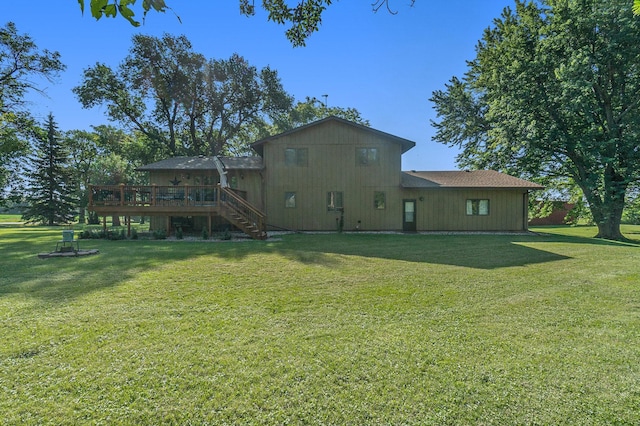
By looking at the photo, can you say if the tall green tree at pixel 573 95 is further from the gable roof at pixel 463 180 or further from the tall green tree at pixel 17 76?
the tall green tree at pixel 17 76

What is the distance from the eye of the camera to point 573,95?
14281mm

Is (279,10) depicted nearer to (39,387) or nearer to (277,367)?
(277,367)

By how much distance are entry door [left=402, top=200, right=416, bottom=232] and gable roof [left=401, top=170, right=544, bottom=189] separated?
103cm

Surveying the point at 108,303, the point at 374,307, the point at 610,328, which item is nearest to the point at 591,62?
the point at 610,328

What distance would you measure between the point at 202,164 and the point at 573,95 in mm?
18907

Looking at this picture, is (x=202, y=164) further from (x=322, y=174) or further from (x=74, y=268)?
(x=74, y=268)

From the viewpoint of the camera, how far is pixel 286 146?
16.0 meters

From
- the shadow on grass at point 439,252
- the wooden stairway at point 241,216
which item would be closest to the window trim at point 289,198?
the wooden stairway at point 241,216

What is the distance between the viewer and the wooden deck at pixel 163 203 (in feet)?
42.3

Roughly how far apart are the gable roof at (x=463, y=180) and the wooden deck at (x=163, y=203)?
8698 millimetres

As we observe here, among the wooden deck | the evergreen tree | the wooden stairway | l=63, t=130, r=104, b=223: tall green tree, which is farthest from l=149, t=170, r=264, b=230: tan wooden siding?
l=63, t=130, r=104, b=223: tall green tree

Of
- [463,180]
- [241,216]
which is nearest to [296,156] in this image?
[241,216]

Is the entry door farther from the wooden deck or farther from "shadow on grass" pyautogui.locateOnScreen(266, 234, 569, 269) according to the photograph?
the wooden deck

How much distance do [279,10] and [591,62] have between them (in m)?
16.9
